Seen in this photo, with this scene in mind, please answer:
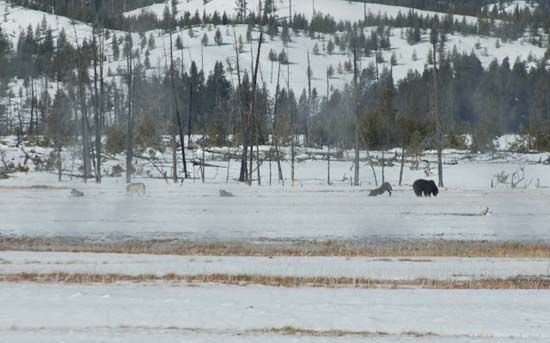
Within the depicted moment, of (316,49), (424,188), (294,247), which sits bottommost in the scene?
(294,247)

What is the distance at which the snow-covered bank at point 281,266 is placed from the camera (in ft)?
53.3

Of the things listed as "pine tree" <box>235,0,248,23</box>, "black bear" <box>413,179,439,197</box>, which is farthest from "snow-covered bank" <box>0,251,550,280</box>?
"pine tree" <box>235,0,248,23</box>

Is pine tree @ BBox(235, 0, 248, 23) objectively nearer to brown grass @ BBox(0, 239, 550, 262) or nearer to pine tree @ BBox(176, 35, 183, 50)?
pine tree @ BBox(176, 35, 183, 50)

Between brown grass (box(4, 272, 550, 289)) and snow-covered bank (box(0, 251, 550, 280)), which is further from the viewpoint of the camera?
snow-covered bank (box(0, 251, 550, 280))

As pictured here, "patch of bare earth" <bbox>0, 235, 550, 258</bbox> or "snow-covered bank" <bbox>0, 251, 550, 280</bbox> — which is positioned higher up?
"snow-covered bank" <bbox>0, 251, 550, 280</bbox>

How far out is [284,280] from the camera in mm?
15156

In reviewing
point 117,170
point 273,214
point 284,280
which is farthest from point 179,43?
point 284,280

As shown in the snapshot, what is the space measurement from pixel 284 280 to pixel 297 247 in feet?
22.3

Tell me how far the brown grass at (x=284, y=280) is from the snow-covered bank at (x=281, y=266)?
443 mm

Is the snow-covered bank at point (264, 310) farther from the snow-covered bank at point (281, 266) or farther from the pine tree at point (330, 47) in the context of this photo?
the pine tree at point (330, 47)

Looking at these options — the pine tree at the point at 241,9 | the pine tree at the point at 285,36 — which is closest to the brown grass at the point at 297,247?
the pine tree at the point at 241,9

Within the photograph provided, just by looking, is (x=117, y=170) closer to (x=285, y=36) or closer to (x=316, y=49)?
(x=316, y=49)

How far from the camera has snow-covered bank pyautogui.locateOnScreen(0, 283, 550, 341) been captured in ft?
35.4

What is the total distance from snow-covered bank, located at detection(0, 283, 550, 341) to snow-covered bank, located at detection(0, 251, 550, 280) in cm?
202
